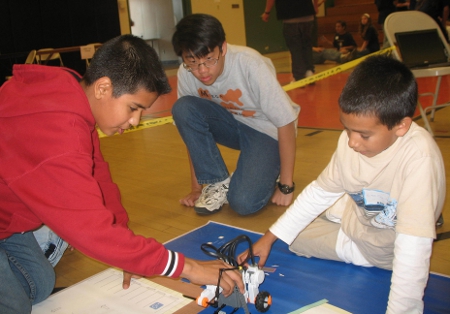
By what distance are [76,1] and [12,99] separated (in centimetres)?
975

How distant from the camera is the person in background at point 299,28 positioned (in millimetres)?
5770

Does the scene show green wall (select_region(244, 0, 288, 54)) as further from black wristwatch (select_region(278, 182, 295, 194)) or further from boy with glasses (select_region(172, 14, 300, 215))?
black wristwatch (select_region(278, 182, 295, 194))

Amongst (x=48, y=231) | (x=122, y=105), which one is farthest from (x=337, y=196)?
(x=48, y=231)

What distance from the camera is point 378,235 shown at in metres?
1.51

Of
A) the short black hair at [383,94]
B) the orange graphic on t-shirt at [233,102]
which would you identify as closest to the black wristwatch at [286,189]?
the orange graphic on t-shirt at [233,102]

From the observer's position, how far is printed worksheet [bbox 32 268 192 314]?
1.50m

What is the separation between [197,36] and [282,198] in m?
0.91

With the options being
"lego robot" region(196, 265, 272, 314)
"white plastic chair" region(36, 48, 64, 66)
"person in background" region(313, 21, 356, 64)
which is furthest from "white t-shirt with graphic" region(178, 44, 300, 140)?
"person in background" region(313, 21, 356, 64)

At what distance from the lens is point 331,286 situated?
61.0 inches

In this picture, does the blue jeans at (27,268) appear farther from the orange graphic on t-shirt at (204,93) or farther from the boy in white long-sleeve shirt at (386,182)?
the orange graphic on t-shirt at (204,93)

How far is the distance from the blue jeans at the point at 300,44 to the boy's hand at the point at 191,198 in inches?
153

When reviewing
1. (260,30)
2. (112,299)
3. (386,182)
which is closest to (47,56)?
(260,30)

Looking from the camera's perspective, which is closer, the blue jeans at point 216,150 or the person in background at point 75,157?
the person in background at point 75,157

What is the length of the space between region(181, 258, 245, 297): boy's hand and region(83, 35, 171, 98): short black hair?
505 millimetres
